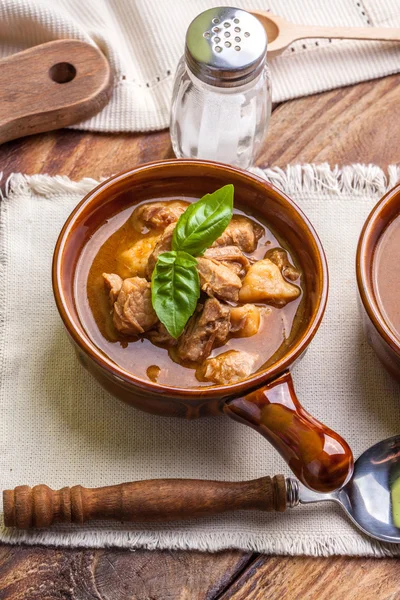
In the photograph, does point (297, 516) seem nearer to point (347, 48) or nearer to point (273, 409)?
point (273, 409)

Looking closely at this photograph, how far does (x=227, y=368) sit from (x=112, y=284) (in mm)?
358

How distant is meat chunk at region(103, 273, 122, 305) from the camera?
2.11 m

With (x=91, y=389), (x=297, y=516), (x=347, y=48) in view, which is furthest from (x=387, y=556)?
(x=347, y=48)

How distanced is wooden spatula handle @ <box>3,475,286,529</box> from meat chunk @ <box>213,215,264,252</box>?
2.00 feet

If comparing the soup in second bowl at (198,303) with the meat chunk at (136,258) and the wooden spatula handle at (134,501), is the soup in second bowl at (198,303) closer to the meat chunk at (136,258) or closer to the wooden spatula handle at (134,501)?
the meat chunk at (136,258)

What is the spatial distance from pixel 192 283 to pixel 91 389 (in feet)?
1.50

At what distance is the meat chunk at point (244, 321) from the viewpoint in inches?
82.9

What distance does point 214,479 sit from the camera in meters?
2.18

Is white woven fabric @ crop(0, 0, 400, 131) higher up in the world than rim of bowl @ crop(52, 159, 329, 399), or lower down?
higher up

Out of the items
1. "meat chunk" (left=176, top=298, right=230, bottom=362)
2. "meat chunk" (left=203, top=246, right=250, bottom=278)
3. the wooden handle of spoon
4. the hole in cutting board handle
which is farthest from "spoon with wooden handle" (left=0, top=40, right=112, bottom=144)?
"meat chunk" (left=176, top=298, right=230, bottom=362)

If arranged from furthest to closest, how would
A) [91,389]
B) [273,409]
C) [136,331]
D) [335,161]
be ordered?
[335,161]
[91,389]
[136,331]
[273,409]

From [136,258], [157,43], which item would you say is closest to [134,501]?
[136,258]

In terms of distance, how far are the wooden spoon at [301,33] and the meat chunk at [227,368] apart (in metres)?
1.12

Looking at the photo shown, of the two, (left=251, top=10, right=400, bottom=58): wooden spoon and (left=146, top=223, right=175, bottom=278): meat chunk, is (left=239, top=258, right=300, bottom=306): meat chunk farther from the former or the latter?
(left=251, top=10, right=400, bottom=58): wooden spoon
